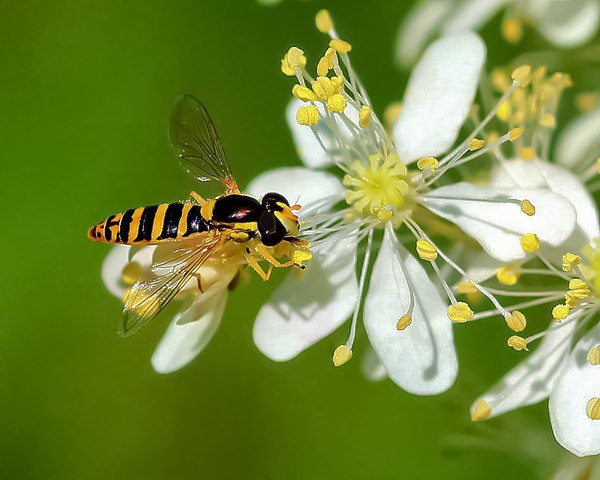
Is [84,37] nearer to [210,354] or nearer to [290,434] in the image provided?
[210,354]

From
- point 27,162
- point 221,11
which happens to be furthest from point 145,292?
point 221,11

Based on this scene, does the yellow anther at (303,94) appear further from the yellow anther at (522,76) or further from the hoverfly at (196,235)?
the yellow anther at (522,76)

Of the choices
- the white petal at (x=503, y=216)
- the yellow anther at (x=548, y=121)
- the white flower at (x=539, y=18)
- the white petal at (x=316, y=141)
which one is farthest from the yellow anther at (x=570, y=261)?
the white flower at (x=539, y=18)

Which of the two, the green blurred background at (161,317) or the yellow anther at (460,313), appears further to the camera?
the green blurred background at (161,317)

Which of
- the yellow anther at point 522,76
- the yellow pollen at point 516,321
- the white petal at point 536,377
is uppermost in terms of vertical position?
the yellow anther at point 522,76

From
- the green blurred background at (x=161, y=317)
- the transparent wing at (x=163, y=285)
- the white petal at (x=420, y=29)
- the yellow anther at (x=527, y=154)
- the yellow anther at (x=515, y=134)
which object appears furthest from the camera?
the green blurred background at (x=161, y=317)

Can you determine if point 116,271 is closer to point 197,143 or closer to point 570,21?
point 197,143

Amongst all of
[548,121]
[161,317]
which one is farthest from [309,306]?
[161,317]
